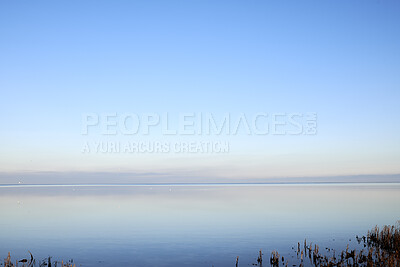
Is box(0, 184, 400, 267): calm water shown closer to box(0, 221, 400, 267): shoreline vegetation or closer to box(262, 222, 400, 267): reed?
box(0, 221, 400, 267): shoreline vegetation

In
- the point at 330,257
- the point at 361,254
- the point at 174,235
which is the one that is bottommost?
the point at 174,235

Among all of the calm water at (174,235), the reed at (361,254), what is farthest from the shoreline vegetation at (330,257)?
the calm water at (174,235)

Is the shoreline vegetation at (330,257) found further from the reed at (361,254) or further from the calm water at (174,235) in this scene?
the calm water at (174,235)

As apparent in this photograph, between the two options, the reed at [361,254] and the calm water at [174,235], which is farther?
the calm water at [174,235]

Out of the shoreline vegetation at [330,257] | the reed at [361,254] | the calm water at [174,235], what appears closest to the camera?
the reed at [361,254]

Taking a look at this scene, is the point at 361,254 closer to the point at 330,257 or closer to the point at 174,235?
the point at 330,257

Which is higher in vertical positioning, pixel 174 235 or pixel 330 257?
pixel 330 257

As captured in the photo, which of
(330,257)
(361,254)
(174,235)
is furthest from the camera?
(174,235)

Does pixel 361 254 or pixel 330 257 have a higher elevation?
pixel 361 254

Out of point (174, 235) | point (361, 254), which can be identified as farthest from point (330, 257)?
Result: point (174, 235)

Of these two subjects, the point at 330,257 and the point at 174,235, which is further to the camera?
the point at 174,235

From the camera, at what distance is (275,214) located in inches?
2397

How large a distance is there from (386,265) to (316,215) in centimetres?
3626

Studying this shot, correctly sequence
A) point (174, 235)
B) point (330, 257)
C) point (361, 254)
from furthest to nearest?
point (174, 235) → point (330, 257) → point (361, 254)
